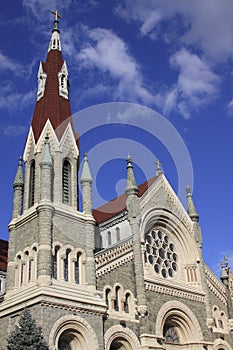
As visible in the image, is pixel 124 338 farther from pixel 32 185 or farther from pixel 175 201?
pixel 175 201

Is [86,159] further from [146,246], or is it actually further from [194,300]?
[194,300]

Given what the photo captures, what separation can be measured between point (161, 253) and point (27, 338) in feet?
43.8

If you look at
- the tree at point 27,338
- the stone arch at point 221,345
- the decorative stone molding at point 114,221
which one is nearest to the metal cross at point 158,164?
the decorative stone molding at point 114,221

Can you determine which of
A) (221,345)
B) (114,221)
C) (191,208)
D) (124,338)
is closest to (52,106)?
(114,221)

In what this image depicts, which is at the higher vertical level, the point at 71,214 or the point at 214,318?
the point at 71,214

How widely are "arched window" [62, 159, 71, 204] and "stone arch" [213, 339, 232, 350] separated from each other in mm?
13695

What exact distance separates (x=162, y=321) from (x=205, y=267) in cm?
722

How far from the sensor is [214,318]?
3055cm

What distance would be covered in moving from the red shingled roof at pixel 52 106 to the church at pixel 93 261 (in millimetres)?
76

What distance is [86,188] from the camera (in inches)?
1050

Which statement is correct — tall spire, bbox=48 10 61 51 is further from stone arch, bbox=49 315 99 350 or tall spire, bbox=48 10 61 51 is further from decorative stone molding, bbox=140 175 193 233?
stone arch, bbox=49 315 99 350

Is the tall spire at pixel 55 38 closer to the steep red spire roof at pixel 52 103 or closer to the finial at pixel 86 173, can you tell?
the steep red spire roof at pixel 52 103

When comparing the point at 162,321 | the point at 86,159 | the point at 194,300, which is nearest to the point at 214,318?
the point at 194,300

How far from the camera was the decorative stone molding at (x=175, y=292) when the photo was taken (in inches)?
1054
